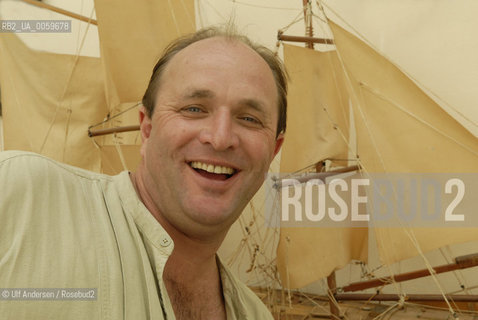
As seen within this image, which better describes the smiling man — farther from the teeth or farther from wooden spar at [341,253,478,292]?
wooden spar at [341,253,478,292]

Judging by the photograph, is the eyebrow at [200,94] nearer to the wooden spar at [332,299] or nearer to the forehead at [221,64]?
the forehead at [221,64]

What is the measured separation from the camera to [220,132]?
506 millimetres

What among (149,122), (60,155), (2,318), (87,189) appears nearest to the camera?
(2,318)

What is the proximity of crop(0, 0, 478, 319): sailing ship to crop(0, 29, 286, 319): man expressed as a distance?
34.5 inches

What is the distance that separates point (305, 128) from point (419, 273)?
2.71ft

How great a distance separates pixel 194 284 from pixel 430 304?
3.90 ft

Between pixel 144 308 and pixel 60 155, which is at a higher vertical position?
pixel 60 155

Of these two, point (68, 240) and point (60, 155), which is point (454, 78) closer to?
point (68, 240)

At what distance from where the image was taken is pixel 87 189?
0.46 m

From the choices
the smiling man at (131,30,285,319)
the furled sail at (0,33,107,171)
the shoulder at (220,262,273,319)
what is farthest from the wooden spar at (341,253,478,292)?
the furled sail at (0,33,107,171)

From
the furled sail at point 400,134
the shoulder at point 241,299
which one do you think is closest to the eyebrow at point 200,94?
the shoulder at point 241,299

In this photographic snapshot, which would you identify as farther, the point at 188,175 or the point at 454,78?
the point at 454,78

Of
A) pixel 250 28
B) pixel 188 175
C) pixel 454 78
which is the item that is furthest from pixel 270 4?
pixel 188 175

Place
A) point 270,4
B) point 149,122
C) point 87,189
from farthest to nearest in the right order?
point 270,4, point 149,122, point 87,189
